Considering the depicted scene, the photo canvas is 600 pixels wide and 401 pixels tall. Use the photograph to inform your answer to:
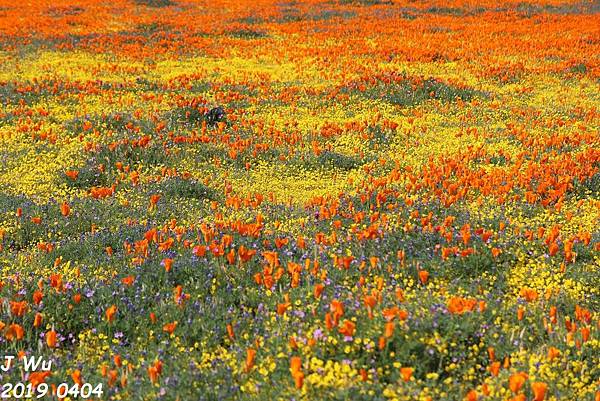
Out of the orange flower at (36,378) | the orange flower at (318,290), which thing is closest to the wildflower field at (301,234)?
the orange flower at (318,290)

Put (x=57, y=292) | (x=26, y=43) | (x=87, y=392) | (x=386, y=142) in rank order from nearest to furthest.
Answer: (x=87, y=392), (x=57, y=292), (x=386, y=142), (x=26, y=43)

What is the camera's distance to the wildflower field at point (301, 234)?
440cm

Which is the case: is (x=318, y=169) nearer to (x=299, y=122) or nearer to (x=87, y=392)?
(x=299, y=122)

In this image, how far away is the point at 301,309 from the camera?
5.15m

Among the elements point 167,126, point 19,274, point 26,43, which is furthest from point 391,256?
point 26,43

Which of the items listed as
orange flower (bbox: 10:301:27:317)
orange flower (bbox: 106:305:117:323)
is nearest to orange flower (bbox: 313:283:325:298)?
orange flower (bbox: 106:305:117:323)

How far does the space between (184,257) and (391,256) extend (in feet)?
7.36

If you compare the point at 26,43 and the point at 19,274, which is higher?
the point at 26,43

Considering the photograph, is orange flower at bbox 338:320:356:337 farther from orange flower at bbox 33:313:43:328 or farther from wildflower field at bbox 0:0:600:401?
orange flower at bbox 33:313:43:328

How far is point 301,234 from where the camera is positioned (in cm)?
727

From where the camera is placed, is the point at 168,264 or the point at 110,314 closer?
the point at 110,314

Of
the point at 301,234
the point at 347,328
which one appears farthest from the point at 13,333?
the point at 301,234

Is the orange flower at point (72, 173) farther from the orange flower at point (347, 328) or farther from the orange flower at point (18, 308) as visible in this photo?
the orange flower at point (347, 328)

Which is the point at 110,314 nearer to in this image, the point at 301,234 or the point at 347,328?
the point at 347,328
